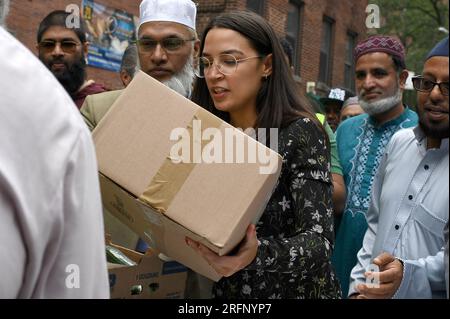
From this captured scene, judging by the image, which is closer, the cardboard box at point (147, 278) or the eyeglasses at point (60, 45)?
the cardboard box at point (147, 278)

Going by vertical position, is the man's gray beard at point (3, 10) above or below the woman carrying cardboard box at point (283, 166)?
above

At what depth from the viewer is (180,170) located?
1365 millimetres

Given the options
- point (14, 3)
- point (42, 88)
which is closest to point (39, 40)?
point (14, 3)

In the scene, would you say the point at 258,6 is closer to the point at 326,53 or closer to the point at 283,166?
the point at 326,53

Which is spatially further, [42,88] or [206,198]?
[206,198]

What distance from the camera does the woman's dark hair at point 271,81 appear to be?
1766 mm

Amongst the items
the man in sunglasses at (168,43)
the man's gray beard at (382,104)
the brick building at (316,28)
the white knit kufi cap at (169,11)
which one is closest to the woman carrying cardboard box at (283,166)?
the brick building at (316,28)

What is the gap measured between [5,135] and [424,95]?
41.2 inches

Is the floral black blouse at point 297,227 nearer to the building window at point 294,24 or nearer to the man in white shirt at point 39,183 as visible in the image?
the building window at point 294,24

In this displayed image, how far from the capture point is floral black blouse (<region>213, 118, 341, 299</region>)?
160 cm

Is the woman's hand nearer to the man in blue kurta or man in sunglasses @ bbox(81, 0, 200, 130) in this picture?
the man in blue kurta

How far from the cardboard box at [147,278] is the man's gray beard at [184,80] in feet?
2.87

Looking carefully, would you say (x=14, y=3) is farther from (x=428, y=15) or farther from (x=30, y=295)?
(x=30, y=295)

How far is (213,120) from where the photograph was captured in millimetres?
1401
